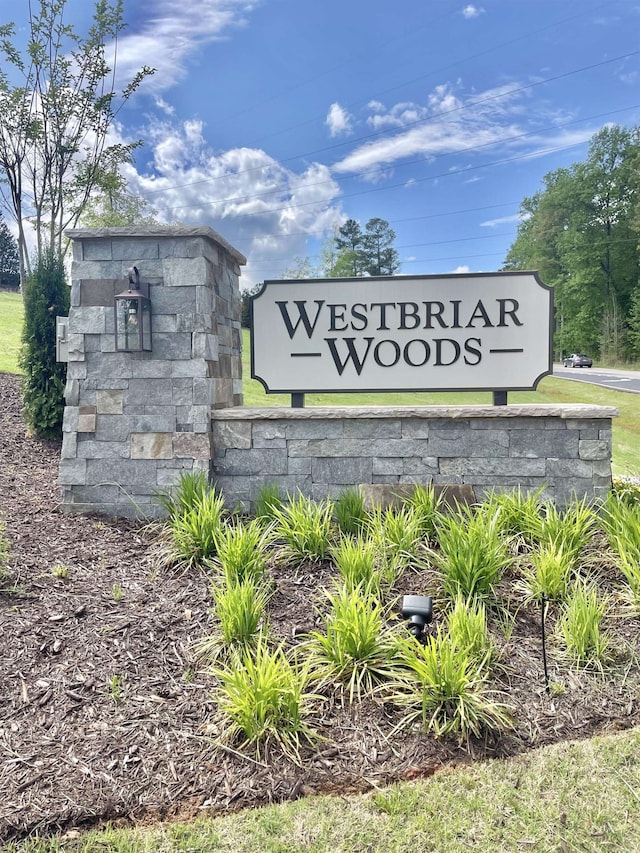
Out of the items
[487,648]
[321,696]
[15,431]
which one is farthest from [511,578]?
[15,431]

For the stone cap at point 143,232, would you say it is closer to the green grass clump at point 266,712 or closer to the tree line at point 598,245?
the green grass clump at point 266,712

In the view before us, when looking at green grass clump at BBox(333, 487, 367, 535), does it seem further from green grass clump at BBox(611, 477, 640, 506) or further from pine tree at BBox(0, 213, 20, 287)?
pine tree at BBox(0, 213, 20, 287)

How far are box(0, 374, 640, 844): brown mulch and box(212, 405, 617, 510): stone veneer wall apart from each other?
93 cm

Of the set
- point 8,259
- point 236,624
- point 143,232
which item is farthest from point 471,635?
point 8,259

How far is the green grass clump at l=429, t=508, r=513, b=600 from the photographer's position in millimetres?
2701

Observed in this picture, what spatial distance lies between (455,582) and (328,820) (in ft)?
4.12

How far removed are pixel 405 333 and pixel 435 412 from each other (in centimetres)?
61

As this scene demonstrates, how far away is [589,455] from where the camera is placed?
12.2ft

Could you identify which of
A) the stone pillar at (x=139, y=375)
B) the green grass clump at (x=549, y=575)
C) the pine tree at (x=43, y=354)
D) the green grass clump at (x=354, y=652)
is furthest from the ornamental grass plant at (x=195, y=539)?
the pine tree at (x=43, y=354)

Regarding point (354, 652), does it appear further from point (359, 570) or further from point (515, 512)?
point (515, 512)

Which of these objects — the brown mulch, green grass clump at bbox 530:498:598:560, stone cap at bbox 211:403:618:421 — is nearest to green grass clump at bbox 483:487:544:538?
green grass clump at bbox 530:498:598:560

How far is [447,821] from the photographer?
174 cm

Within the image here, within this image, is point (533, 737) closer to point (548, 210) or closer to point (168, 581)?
point (168, 581)

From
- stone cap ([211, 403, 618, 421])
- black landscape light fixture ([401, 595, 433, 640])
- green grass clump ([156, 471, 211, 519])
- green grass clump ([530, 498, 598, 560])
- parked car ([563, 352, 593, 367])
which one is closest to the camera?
black landscape light fixture ([401, 595, 433, 640])
